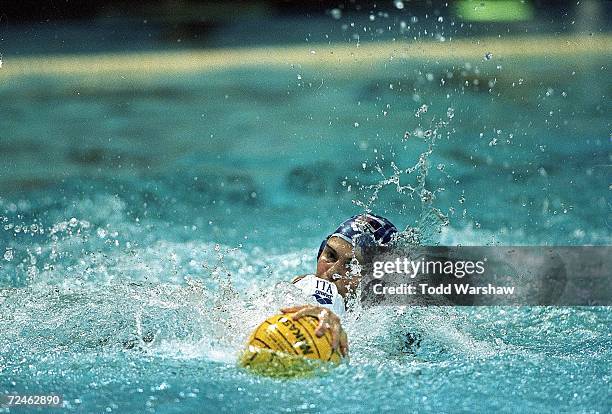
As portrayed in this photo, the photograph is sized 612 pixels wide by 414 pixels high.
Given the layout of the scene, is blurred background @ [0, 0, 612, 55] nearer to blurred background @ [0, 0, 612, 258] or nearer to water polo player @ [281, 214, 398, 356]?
blurred background @ [0, 0, 612, 258]

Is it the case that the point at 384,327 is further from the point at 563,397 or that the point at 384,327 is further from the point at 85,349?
the point at 85,349

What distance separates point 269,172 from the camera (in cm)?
457

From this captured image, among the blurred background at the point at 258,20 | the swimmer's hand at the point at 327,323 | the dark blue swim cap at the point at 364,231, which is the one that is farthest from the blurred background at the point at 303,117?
the swimmer's hand at the point at 327,323

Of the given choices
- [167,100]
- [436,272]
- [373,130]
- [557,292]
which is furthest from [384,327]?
[167,100]

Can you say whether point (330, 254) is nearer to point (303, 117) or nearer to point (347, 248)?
point (347, 248)

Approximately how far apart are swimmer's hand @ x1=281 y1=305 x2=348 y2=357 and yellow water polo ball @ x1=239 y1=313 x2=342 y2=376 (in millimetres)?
12

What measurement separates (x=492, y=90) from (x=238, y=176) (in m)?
1.46

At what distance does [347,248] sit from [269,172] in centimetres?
198

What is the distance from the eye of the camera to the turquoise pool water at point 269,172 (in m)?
3.67

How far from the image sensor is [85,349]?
2543 mm

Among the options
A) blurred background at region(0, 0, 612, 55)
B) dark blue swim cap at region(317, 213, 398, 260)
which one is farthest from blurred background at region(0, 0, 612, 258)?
dark blue swim cap at region(317, 213, 398, 260)

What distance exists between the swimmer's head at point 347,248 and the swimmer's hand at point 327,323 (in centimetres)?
41

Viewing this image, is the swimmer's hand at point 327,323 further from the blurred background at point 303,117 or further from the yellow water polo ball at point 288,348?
the blurred background at point 303,117

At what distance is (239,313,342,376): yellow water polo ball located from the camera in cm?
212
